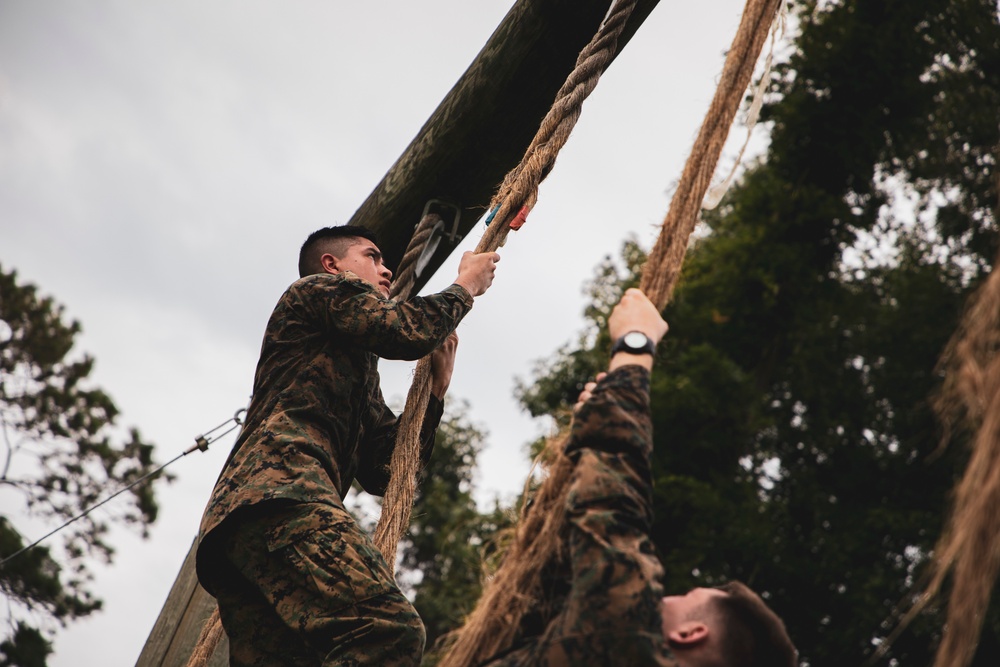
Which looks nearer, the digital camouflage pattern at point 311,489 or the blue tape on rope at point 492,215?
the digital camouflage pattern at point 311,489

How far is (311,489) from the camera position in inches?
87.4

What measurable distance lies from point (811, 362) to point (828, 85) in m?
4.06

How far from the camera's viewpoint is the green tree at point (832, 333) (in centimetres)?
1164

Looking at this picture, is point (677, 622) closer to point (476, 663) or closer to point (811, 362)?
point (476, 663)

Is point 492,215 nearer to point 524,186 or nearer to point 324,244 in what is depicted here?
point 524,186

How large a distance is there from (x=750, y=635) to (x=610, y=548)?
1.28 feet

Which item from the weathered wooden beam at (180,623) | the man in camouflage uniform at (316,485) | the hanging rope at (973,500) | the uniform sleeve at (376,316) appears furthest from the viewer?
the weathered wooden beam at (180,623)

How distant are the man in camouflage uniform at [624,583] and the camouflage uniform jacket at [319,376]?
2.60 feet

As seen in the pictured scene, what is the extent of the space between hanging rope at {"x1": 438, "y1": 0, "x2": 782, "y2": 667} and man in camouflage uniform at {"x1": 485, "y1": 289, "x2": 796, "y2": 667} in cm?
5

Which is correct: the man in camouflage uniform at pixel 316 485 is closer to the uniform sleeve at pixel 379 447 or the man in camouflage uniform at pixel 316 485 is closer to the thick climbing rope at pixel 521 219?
the uniform sleeve at pixel 379 447

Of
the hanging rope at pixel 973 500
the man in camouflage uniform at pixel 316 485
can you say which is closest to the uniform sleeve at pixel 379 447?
the man in camouflage uniform at pixel 316 485

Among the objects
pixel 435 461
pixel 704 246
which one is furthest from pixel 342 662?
pixel 435 461

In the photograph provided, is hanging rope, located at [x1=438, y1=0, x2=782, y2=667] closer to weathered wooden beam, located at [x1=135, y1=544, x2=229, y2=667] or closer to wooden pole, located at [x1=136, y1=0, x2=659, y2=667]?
wooden pole, located at [x1=136, y1=0, x2=659, y2=667]

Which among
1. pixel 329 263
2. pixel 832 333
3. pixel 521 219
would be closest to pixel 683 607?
pixel 521 219
